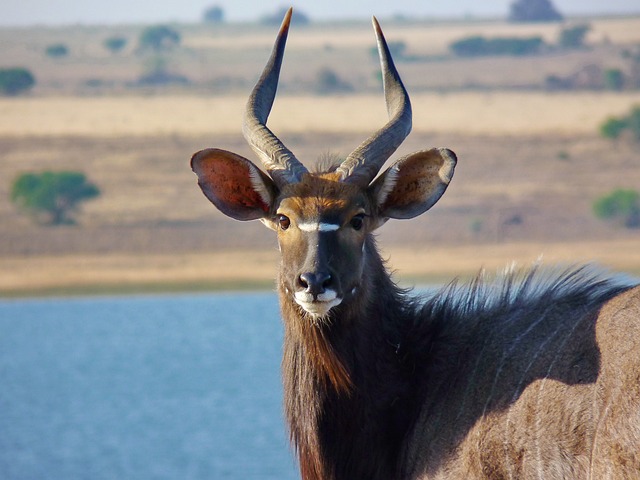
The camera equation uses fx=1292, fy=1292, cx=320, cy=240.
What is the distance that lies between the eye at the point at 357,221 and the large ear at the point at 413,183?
0.67 feet

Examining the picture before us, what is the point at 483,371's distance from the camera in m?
6.14

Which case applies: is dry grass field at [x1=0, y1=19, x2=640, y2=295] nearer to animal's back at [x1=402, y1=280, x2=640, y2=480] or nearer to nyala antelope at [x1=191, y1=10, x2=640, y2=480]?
nyala antelope at [x1=191, y1=10, x2=640, y2=480]

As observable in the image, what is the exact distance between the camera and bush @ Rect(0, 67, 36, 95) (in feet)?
193

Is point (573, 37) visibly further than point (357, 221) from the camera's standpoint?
Yes

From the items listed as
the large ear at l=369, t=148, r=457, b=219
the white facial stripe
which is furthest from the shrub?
the white facial stripe

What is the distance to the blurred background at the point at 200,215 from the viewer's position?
24141 mm

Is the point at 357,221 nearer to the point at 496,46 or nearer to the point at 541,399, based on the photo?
the point at 541,399

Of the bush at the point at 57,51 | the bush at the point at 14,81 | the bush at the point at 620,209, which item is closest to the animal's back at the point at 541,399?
the bush at the point at 620,209

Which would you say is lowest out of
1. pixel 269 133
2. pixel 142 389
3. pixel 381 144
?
pixel 142 389

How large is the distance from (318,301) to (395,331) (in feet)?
2.31

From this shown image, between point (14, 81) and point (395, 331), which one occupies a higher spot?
point (14, 81)

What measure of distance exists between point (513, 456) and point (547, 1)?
3449 inches

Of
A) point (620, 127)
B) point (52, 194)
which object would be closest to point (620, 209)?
point (620, 127)

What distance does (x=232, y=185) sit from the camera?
6551mm
